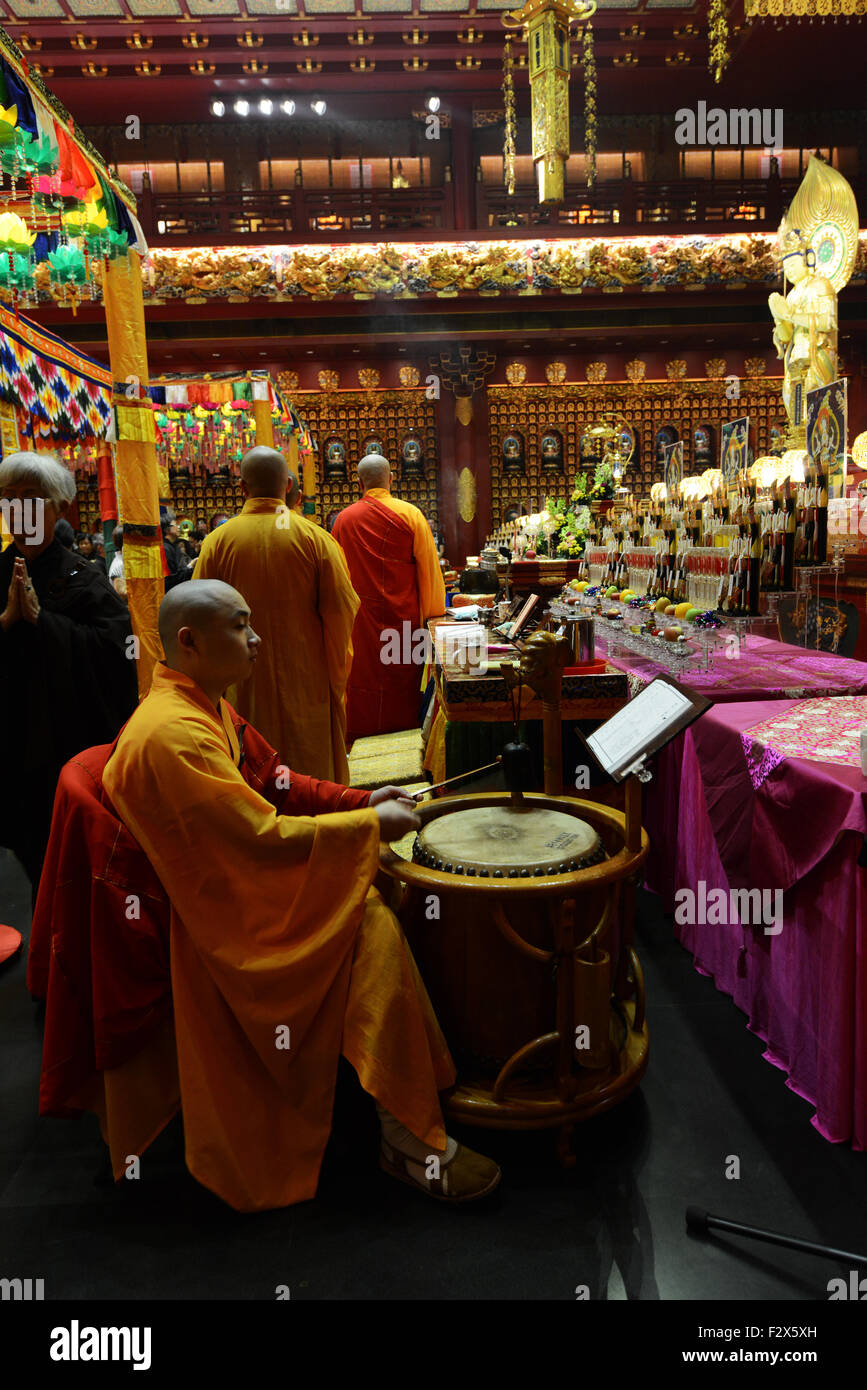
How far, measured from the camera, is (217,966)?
168 cm

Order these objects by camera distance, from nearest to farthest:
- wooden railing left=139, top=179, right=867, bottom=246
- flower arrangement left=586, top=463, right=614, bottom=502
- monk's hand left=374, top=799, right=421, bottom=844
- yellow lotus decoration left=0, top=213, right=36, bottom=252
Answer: monk's hand left=374, top=799, right=421, bottom=844 → yellow lotus decoration left=0, top=213, right=36, bottom=252 → flower arrangement left=586, top=463, right=614, bottom=502 → wooden railing left=139, top=179, right=867, bottom=246

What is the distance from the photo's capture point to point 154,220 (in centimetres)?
1252

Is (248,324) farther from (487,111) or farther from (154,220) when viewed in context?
(487,111)

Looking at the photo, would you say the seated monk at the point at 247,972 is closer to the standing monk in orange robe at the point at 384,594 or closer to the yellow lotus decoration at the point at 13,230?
the standing monk in orange robe at the point at 384,594

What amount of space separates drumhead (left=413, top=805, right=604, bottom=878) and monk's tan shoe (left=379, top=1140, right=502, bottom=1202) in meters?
0.61

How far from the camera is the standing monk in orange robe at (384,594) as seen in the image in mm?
4645

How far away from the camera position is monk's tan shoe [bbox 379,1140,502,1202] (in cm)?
177

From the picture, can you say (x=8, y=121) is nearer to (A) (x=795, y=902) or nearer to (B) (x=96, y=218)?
(B) (x=96, y=218)

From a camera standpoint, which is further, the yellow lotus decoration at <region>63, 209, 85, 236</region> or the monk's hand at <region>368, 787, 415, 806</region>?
the yellow lotus decoration at <region>63, 209, 85, 236</region>

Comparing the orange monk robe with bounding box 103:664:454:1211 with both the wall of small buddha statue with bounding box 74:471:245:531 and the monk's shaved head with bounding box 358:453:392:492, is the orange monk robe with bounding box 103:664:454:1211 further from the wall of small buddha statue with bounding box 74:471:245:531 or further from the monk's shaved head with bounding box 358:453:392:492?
the wall of small buddha statue with bounding box 74:471:245:531

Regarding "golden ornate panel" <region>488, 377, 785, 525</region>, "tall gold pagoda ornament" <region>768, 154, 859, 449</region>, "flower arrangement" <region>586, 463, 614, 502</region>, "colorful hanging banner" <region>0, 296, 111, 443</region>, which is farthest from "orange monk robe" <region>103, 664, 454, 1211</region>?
"golden ornate panel" <region>488, 377, 785, 525</region>

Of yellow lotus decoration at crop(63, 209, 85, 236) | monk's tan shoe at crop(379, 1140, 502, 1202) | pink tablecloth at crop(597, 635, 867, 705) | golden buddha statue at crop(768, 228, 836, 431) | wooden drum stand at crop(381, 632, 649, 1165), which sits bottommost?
monk's tan shoe at crop(379, 1140, 502, 1202)

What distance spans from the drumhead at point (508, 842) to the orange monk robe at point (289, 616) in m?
1.35
